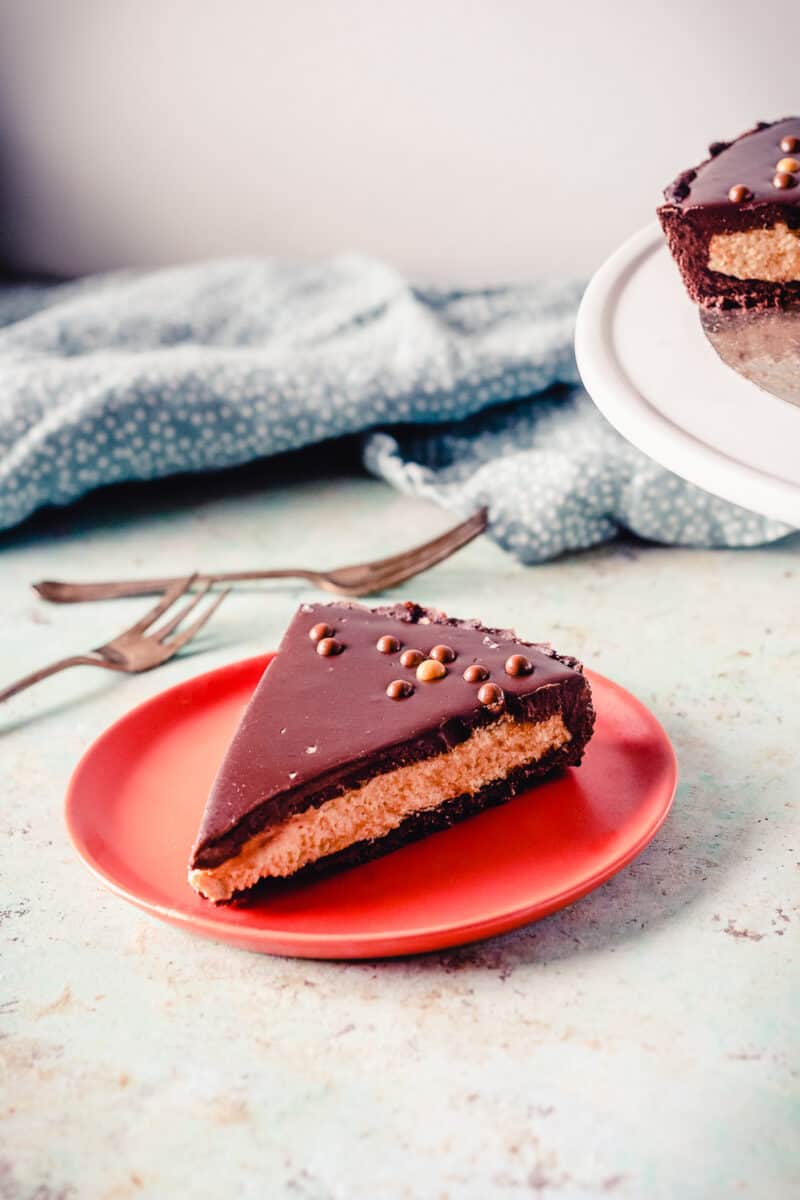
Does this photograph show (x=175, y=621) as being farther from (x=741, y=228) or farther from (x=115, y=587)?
(x=741, y=228)

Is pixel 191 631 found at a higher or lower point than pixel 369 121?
lower

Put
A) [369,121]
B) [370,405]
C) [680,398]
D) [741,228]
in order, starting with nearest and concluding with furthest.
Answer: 1. [680,398]
2. [741,228]
3. [370,405]
4. [369,121]

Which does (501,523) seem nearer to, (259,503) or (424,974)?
(259,503)

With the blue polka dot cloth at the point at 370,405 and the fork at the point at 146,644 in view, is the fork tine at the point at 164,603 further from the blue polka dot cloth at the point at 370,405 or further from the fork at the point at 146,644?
the blue polka dot cloth at the point at 370,405

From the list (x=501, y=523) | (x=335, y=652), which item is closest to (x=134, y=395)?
(x=501, y=523)

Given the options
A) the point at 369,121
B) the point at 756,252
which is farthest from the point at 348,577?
the point at 369,121

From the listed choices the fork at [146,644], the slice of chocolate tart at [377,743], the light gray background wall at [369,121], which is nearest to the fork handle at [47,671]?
the fork at [146,644]
